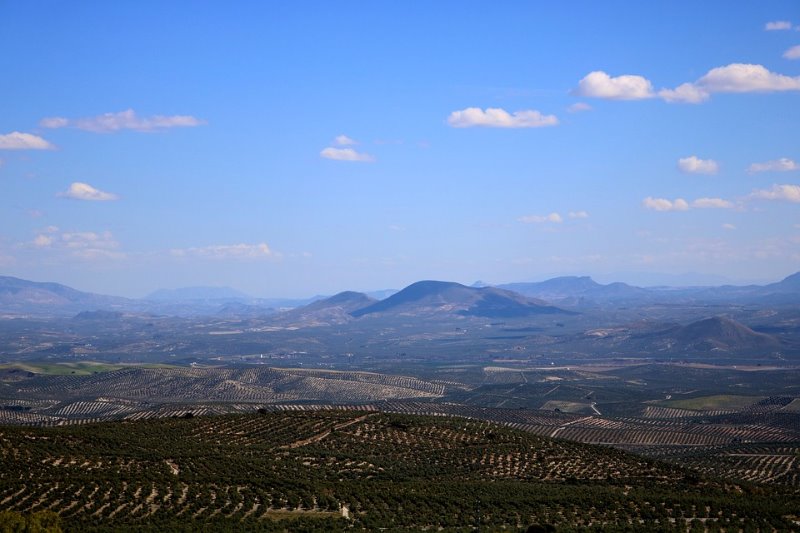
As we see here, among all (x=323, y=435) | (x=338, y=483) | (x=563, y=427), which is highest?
(x=323, y=435)

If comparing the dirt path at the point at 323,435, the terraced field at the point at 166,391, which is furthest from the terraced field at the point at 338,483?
the terraced field at the point at 166,391

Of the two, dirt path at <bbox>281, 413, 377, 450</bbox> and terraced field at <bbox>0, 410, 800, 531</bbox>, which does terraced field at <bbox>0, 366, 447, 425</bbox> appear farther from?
terraced field at <bbox>0, 410, 800, 531</bbox>

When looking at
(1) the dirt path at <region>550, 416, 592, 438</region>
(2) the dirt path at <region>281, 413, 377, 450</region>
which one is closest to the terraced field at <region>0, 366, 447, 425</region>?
(1) the dirt path at <region>550, 416, 592, 438</region>

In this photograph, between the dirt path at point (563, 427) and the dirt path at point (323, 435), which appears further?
the dirt path at point (563, 427)

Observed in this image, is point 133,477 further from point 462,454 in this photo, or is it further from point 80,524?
point 462,454

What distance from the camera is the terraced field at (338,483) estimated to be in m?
46.3

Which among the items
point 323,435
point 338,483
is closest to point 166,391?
point 323,435

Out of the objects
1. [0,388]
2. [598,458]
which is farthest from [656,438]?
[0,388]

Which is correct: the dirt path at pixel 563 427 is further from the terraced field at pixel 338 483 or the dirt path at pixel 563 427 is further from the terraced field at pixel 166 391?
the terraced field at pixel 166 391

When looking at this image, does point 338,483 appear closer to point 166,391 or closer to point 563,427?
point 563,427

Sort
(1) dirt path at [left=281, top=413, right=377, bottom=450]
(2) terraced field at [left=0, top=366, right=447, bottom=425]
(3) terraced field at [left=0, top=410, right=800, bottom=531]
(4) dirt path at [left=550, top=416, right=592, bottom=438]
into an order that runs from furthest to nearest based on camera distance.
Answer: (2) terraced field at [left=0, top=366, right=447, bottom=425]
(4) dirt path at [left=550, top=416, right=592, bottom=438]
(1) dirt path at [left=281, top=413, right=377, bottom=450]
(3) terraced field at [left=0, top=410, right=800, bottom=531]

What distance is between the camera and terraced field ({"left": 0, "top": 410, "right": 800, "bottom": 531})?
1823 inches

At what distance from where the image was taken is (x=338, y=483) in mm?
53688

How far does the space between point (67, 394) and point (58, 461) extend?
5054 inches
